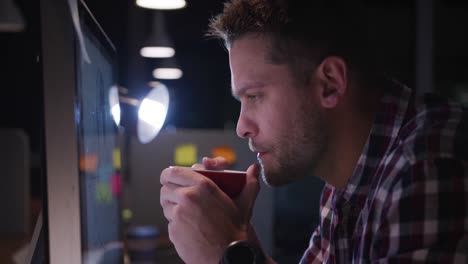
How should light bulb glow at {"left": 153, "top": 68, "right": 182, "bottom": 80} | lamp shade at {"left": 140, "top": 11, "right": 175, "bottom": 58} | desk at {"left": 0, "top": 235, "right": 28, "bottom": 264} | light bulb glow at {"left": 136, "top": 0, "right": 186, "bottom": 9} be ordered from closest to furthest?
desk at {"left": 0, "top": 235, "right": 28, "bottom": 264} → light bulb glow at {"left": 136, "top": 0, "right": 186, "bottom": 9} → lamp shade at {"left": 140, "top": 11, "right": 175, "bottom": 58} → light bulb glow at {"left": 153, "top": 68, "right": 182, "bottom": 80}

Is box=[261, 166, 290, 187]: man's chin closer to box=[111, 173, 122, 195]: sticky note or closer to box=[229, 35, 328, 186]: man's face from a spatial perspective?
box=[229, 35, 328, 186]: man's face

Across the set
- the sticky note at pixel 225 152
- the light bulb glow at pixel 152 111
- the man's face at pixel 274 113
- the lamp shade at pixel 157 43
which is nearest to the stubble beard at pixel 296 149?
the man's face at pixel 274 113

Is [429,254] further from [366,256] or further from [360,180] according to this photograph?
[360,180]

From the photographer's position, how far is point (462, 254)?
666mm

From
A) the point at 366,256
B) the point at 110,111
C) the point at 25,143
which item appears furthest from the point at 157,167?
the point at 366,256

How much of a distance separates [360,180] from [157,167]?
179 centimetres

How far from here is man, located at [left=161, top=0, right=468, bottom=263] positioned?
857 mm

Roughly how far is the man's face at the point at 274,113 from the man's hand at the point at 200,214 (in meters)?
0.06

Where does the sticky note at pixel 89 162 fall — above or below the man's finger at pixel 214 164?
above

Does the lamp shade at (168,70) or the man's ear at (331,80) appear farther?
the lamp shade at (168,70)

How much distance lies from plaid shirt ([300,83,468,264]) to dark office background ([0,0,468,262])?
184 millimetres

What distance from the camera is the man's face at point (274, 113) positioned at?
0.92 meters

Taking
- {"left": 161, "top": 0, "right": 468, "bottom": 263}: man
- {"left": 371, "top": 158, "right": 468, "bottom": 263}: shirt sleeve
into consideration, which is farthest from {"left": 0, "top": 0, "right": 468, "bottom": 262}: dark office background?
{"left": 371, "top": 158, "right": 468, "bottom": 263}: shirt sleeve

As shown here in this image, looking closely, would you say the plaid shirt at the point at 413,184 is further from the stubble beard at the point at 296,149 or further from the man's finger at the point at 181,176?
the man's finger at the point at 181,176
